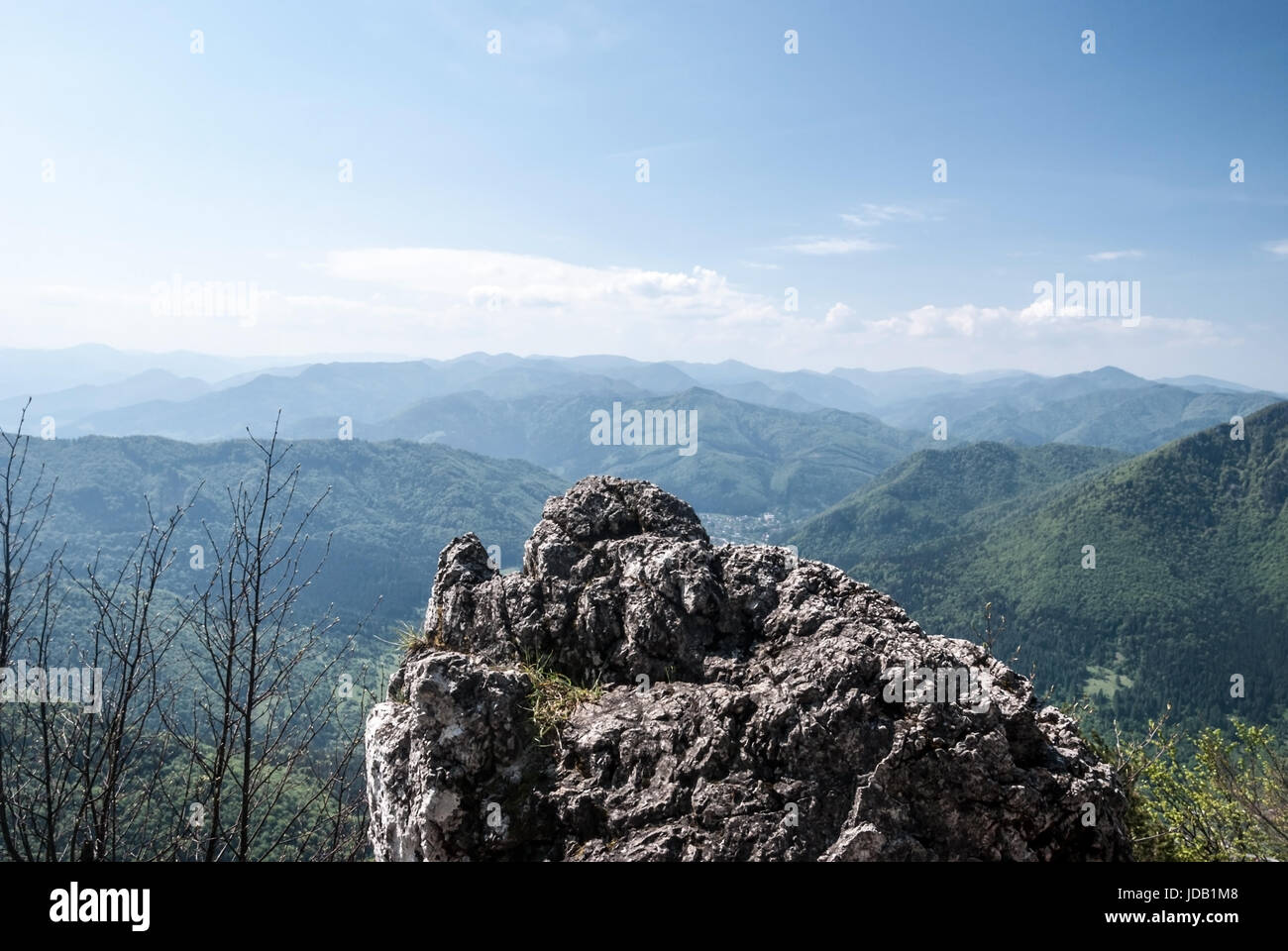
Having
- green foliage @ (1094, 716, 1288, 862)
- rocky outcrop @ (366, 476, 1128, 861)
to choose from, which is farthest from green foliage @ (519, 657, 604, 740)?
green foliage @ (1094, 716, 1288, 862)

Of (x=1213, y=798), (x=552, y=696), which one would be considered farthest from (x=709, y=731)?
(x=1213, y=798)

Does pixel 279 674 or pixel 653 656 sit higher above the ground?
pixel 653 656

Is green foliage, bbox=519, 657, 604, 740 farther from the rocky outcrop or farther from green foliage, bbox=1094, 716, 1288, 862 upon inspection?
green foliage, bbox=1094, 716, 1288, 862

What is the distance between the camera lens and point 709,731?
18.1 ft

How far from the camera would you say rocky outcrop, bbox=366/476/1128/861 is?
478 centimetres

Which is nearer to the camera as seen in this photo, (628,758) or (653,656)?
(628,758)

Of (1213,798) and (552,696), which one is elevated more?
(552,696)

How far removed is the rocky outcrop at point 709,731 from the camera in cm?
478

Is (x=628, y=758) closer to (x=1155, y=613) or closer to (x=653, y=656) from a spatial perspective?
(x=653, y=656)

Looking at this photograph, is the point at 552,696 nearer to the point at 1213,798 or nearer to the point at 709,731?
the point at 709,731
